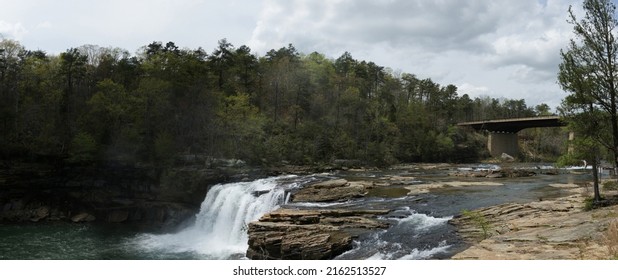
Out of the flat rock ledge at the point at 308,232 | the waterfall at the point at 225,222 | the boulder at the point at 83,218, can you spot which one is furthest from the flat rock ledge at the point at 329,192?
the boulder at the point at 83,218

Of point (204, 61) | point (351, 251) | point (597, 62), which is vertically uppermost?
point (204, 61)

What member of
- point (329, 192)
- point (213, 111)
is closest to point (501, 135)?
point (213, 111)

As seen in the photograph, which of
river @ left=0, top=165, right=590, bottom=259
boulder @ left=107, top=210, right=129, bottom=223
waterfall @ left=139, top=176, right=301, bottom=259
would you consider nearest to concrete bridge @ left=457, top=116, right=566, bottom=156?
river @ left=0, top=165, right=590, bottom=259

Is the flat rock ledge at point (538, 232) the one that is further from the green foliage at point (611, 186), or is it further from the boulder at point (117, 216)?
the boulder at point (117, 216)

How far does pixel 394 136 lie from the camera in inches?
2454

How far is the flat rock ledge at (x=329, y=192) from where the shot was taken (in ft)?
76.8

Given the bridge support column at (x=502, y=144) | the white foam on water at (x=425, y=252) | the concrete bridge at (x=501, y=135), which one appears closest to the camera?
the white foam on water at (x=425, y=252)

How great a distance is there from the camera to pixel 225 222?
25.2 metres

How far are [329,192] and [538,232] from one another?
13153 millimetres

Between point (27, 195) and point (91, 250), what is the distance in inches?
601

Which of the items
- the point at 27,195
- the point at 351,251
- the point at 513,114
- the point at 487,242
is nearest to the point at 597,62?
the point at 487,242

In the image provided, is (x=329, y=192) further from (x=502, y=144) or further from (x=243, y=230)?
(x=502, y=144)

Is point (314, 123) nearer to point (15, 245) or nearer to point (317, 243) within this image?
point (15, 245)

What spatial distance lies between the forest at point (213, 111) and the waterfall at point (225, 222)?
10.3m
